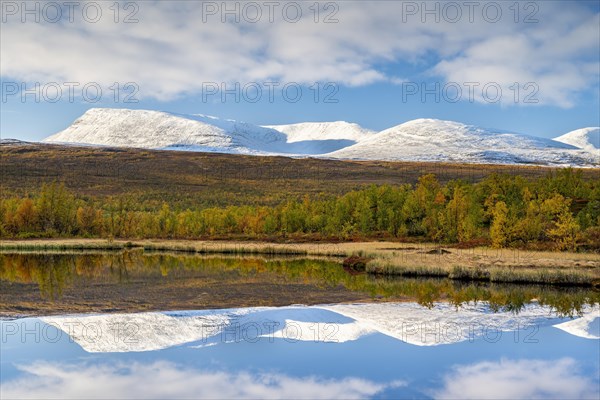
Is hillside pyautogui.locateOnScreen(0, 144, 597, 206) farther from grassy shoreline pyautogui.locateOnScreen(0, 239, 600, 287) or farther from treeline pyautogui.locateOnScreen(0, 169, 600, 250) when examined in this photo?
grassy shoreline pyautogui.locateOnScreen(0, 239, 600, 287)

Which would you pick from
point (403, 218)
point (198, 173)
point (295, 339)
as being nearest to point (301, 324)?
point (295, 339)

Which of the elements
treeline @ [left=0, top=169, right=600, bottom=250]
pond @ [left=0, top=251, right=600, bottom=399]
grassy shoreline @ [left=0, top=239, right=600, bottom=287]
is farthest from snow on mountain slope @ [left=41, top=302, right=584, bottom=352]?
treeline @ [left=0, top=169, right=600, bottom=250]

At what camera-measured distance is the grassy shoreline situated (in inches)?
1161

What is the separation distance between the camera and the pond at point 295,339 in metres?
12.7

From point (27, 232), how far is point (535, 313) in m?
57.3

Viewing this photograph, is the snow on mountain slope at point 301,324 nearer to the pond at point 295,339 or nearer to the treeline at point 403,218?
the pond at point 295,339

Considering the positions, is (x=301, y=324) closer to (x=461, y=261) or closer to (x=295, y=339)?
(x=295, y=339)

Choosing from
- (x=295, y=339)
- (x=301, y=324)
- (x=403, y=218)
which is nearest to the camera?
(x=295, y=339)

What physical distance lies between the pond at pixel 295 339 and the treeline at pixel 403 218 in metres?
19.0

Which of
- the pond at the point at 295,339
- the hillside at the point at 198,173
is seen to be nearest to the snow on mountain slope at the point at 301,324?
the pond at the point at 295,339

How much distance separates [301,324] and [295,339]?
85.7 inches

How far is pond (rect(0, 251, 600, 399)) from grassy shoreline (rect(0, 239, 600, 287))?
1426mm

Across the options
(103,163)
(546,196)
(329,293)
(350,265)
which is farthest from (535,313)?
(103,163)

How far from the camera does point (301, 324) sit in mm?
19375
